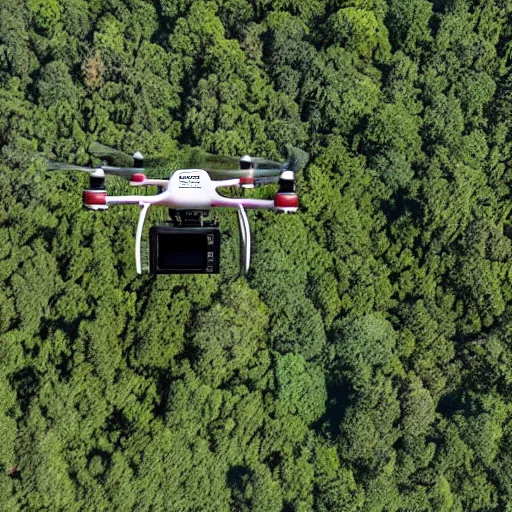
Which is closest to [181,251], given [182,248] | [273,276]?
[182,248]

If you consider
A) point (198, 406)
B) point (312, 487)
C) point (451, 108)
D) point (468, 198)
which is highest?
point (451, 108)

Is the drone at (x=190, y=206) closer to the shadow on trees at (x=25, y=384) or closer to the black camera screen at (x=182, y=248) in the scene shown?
the black camera screen at (x=182, y=248)

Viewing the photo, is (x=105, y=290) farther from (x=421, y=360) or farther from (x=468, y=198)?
(x=468, y=198)

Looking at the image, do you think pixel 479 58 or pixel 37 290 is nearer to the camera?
pixel 37 290

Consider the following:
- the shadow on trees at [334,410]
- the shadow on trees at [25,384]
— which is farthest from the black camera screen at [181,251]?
the shadow on trees at [334,410]

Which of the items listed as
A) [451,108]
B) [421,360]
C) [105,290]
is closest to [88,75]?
[105,290]

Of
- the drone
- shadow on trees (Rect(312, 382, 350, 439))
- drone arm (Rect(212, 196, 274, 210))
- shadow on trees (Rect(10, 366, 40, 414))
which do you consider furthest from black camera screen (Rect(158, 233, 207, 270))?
shadow on trees (Rect(312, 382, 350, 439))

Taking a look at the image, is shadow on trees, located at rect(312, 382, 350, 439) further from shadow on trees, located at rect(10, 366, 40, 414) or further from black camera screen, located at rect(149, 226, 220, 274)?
black camera screen, located at rect(149, 226, 220, 274)

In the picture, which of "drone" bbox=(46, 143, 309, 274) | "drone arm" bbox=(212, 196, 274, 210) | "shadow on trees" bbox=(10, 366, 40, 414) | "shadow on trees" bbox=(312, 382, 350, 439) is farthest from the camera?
"shadow on trees" bbox=(312, 382, 350, 439)
